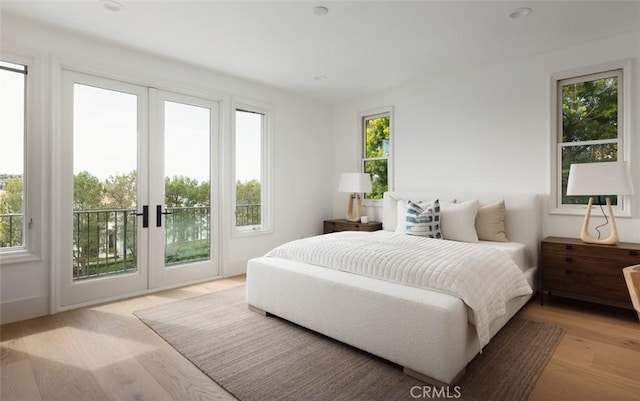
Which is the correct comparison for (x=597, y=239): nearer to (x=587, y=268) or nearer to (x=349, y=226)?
(x=587, y=268)

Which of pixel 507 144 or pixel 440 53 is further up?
pixel 440 53

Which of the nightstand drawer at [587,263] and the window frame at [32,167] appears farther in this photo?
the window frame at [32,167]

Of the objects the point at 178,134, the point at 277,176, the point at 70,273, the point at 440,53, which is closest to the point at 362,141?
the point at 277,176

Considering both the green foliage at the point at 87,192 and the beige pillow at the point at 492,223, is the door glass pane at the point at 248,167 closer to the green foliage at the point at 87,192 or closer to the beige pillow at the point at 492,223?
the green foliage at the point at 87,192

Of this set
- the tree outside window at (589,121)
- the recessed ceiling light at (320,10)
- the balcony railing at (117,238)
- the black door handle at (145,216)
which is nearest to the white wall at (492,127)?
the tree outside window at (589,121)

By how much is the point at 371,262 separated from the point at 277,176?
2746 millimetres

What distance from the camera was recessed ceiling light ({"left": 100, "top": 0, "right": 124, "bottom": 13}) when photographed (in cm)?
262

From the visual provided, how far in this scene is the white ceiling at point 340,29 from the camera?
2688mm

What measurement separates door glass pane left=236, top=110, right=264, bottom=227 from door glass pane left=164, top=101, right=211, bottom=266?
1.46 feet

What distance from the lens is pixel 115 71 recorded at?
11.2 feet

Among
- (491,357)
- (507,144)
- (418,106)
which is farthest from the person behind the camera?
(418,106)

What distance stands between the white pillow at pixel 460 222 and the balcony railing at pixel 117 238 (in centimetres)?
280

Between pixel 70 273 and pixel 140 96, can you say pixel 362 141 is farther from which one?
pixel 70 273

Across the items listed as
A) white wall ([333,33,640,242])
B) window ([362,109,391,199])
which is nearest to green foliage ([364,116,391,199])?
window ([362,109,391,199])
